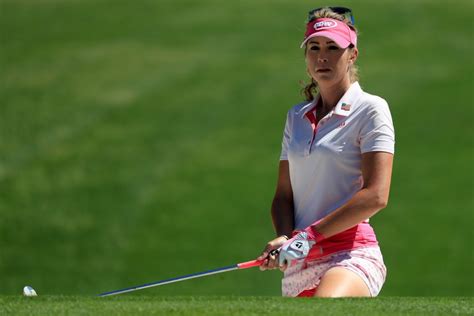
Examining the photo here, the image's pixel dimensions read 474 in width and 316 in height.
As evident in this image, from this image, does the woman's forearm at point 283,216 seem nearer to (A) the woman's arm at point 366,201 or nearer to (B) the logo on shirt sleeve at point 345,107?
(A) the woman's arm at point 366,201

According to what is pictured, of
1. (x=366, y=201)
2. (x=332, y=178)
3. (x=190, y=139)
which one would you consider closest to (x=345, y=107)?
(x=332, y=178)

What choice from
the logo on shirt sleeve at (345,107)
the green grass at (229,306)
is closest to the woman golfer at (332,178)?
the logo on shirt sleeve at (345,107)

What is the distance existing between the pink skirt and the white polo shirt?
174mm

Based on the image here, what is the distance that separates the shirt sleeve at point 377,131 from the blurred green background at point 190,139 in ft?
19.0

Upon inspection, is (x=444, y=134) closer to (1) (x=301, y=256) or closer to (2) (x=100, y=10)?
(2) (x=100, y=10)

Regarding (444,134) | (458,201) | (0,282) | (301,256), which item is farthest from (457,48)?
(301,256)

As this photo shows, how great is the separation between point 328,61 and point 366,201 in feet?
2.04

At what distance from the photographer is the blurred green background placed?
10938 millimetres

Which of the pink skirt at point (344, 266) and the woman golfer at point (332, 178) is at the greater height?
the woman golfer at point (332, 178)

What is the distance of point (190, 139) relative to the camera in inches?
540

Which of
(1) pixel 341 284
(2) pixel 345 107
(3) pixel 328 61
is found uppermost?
(3) pixel 328 61

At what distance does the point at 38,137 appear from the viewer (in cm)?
1393

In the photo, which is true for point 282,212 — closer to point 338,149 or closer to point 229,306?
point 338,149

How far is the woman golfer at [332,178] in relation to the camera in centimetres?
409
